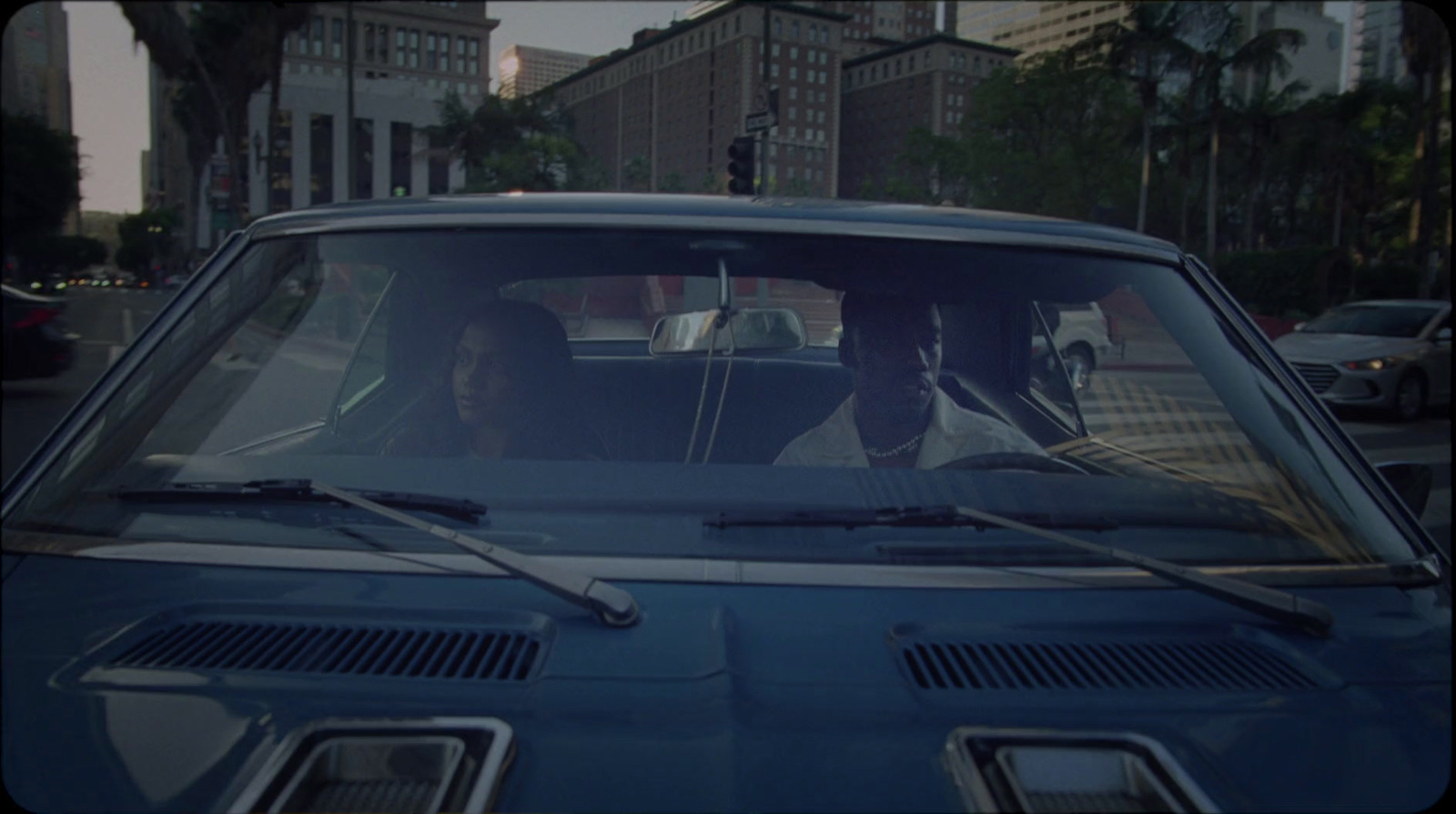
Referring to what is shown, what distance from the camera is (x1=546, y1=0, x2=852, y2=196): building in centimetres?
625

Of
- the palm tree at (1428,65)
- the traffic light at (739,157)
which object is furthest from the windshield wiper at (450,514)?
the palm tree at (1428,65)

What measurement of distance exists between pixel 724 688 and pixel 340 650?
0.49 meters

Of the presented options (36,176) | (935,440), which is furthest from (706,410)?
(36,176)

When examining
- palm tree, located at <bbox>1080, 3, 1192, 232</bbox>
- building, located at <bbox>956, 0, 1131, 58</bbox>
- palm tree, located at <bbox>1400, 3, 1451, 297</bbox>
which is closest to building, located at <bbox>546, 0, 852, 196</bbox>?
building, located at <bbox>956, 0, 1131, 58</bbox>

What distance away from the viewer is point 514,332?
221 cm

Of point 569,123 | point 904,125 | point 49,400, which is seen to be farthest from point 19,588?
point 49,400

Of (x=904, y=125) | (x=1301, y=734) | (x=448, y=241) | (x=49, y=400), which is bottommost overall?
(x=49, y=400)

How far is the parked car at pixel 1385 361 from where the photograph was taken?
1491 cm

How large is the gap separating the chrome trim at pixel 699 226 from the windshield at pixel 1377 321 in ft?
53.6

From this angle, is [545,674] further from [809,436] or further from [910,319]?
[910,319]

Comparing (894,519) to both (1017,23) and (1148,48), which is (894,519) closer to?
(1017,23)

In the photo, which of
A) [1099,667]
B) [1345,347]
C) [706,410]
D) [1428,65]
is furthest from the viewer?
[1428,65]

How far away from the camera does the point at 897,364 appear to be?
2.17m

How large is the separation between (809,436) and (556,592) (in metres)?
0.82
